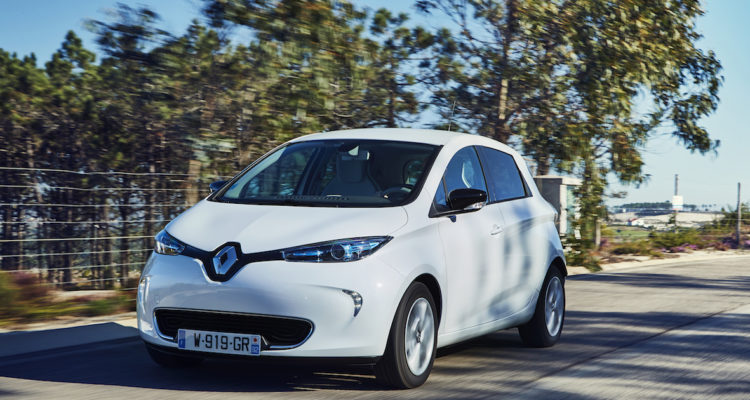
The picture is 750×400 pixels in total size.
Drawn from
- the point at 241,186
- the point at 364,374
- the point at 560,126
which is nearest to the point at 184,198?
the point at 241,186

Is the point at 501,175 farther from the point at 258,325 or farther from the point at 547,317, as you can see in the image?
the point at 258,325

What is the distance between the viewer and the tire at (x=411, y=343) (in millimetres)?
5512

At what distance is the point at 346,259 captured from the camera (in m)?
5.33

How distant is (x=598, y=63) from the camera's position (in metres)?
15.8

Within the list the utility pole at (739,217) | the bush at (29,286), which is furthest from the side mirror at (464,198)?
the utility pole at (739,217)

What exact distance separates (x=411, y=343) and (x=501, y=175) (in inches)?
87.9

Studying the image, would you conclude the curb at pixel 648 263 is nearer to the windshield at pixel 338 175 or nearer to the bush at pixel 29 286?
the bush at pixel 29 286

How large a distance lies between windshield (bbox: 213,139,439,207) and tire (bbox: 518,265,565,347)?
189 centimetres

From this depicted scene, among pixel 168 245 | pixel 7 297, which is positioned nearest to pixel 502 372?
pixel 168 245

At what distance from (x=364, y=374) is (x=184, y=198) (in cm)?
558

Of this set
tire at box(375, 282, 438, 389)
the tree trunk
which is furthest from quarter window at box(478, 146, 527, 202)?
the tree trunk

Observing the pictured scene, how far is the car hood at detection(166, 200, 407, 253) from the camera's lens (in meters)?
5.40

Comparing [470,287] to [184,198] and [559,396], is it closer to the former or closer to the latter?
[559,396]

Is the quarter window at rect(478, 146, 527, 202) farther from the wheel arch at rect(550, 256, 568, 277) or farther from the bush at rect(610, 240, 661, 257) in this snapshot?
the bush at rect(610, 240, 661, 257)
